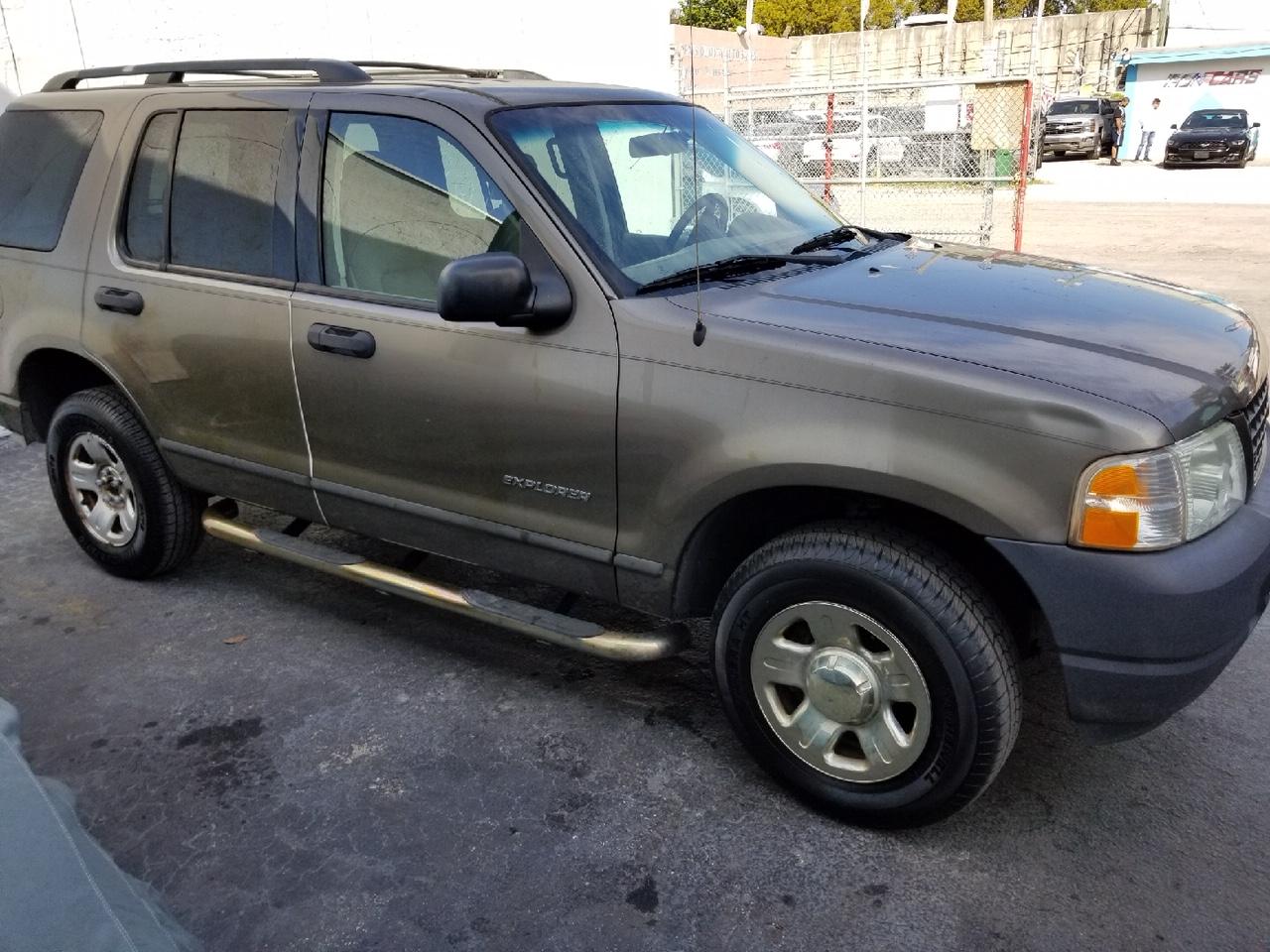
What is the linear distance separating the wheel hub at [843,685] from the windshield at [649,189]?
114cm

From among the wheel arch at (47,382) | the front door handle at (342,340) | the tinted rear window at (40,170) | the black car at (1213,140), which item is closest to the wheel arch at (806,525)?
the front door handle at (342,340)

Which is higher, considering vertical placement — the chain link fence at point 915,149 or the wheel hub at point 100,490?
the chain link fence at point 915,149

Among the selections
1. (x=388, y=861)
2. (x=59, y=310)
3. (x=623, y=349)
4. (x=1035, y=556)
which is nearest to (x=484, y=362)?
(x=623, y=349)

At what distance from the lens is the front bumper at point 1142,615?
241cm

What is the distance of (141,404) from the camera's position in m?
4.09

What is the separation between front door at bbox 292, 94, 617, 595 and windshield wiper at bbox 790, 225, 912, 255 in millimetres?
907

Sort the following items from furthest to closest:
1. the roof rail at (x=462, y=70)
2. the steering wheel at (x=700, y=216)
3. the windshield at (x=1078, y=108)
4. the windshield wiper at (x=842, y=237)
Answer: the windshield at (x=1078, y=108), the roof rail at (x=462, y=70), the windshield wiper at (x=842, y=237), the steering wheel at (x=700, y=216)

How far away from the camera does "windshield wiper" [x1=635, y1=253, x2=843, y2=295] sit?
10.1 ft

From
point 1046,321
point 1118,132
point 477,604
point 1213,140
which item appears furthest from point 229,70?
point 1118,132

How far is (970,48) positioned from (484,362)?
50479 millimetres

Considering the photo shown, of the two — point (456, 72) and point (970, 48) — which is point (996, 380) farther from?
point (970, 48)

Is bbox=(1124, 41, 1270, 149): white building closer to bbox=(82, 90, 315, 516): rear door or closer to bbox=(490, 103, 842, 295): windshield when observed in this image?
bbox=(490, 103, 842, 295): windshield

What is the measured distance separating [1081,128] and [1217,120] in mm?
4890

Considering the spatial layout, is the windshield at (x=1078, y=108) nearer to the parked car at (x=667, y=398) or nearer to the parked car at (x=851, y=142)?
the parked car at (x=851, y=142)
